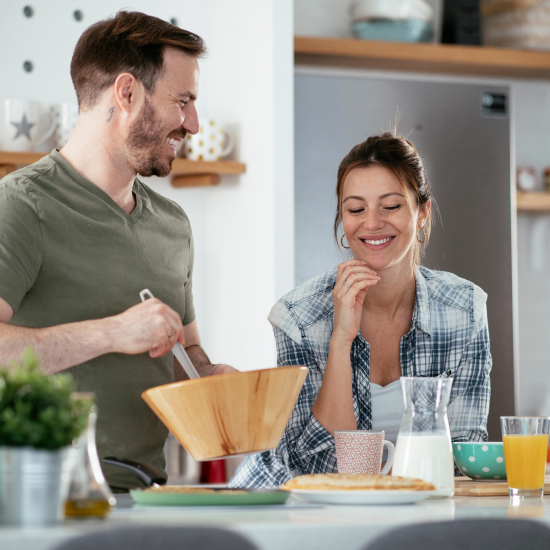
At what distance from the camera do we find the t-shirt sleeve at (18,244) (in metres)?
1.26

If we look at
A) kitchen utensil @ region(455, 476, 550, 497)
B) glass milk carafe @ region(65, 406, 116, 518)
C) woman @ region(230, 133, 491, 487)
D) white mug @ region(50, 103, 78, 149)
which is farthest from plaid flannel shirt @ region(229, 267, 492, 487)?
white mug @ region(50, 103, 78, 149)

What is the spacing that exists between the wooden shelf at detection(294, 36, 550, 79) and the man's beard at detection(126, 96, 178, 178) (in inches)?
50.9

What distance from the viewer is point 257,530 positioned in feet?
2.49

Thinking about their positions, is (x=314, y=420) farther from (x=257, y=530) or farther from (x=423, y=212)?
(x=257, y=530)

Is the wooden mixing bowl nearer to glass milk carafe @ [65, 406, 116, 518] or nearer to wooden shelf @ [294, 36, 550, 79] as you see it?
glass milk carafe @ [65, 406, 116, 518]

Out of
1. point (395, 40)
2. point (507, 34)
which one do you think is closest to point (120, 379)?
point (395, 40)

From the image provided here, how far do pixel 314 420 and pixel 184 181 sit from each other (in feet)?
4.89

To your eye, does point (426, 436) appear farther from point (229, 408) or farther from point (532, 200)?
point (532, 200)

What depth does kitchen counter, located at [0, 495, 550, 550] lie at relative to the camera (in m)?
0.69

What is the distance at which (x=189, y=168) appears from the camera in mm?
2676

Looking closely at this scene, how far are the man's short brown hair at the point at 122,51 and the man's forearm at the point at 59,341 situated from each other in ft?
1.71

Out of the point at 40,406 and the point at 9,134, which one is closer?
the point at 40,406

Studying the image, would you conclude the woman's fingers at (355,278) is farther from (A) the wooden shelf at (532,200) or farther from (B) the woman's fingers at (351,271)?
(A) the wooden shelf at (532,200)

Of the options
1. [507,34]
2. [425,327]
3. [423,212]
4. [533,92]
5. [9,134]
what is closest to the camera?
[425,327]
